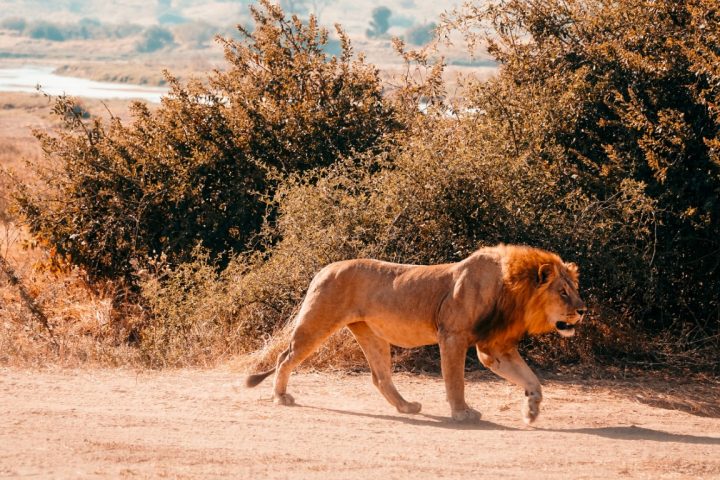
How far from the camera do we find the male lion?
859 cm

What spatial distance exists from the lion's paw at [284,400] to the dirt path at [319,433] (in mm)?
92

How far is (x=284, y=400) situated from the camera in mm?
9227

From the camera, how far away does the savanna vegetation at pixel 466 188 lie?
11984 millimetres

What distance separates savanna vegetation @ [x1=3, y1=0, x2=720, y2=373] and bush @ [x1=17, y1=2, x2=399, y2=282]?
0.03 metres

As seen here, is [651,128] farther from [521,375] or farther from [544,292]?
[521,375]

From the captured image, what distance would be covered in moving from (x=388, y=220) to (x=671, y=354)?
343 cm

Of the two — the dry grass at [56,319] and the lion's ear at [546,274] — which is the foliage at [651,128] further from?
the dry grass at [56,319]

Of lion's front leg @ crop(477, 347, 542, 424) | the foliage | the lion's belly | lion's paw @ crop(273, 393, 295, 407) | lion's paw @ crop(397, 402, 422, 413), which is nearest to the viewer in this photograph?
lion's front leg @ crop(477, 347, 542, 424)

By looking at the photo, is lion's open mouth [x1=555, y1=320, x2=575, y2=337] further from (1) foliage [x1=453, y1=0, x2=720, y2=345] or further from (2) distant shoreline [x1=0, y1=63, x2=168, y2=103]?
(2) distant shoreline [x1=0, y1=63, x2=168, y2=103]

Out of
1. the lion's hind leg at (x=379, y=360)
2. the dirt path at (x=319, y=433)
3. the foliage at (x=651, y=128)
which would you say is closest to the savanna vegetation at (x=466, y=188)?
the foliage at (x=651, y=128)

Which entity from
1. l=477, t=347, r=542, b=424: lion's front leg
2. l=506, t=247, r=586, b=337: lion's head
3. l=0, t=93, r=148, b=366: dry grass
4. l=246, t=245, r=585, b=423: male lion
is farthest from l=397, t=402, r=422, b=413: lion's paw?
l=0, t=93, r=148, b=366: dry grass

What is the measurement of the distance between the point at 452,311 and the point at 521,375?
76cm

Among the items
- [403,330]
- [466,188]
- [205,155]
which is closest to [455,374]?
[403,330]

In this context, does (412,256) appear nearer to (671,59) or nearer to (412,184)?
(412,184)
